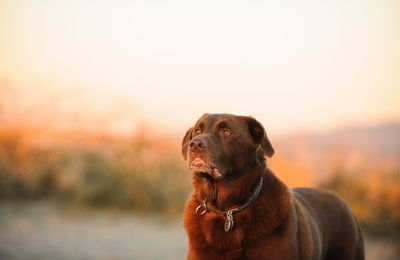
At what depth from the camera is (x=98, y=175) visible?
1088 centimetres

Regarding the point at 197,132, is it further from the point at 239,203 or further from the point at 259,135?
the point at 239,203

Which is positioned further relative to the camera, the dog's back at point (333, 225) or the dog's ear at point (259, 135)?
the dog's back at point (333, 225)

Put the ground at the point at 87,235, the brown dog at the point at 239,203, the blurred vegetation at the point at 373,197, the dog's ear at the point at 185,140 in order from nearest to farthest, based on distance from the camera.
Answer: the brown dog at the point at 239,203 < the dog's ear at the point at 185,140 < the ground at the point at 87,235 < the blurred vegetation at the point at 373,197

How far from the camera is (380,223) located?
9391 mm

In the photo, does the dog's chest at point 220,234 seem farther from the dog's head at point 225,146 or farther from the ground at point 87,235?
the ground at point 87,235

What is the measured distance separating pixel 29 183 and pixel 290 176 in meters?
7.05

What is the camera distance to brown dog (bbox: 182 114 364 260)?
358 cm

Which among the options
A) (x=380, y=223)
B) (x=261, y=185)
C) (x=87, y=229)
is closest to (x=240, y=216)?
(x=261, y=185)

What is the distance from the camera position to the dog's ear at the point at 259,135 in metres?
3.91

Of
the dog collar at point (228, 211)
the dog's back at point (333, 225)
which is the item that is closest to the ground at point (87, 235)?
the dog's back at point (333, 225)

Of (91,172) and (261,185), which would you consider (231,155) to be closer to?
(261,185)

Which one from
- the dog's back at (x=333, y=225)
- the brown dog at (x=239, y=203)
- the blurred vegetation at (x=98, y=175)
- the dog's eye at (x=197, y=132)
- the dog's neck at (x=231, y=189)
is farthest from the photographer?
the blurred vegetation at (x=98, y=175)

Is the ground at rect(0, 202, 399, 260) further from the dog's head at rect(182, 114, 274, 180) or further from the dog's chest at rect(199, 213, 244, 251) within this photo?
the dog's head at rect(182, 114, 274, 180)

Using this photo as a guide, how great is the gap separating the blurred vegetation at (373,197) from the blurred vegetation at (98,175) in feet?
13.5
